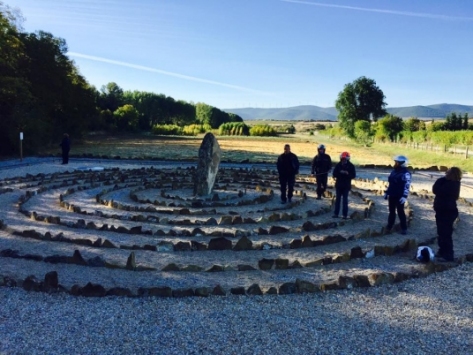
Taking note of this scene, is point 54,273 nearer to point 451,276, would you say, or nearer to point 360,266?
point 360,266

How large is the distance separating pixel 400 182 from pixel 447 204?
1.78m

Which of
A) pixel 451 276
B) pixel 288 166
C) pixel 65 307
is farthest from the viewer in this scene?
pixel 288 166

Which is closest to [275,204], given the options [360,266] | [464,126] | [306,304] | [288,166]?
[288,166]

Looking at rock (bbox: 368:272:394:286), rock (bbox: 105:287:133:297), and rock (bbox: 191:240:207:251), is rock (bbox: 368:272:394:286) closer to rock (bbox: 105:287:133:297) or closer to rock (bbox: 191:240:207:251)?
rock (bbox: 191:240:207:251)

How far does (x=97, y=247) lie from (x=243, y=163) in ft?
66.5

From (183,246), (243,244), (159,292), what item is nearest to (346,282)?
(243,244)

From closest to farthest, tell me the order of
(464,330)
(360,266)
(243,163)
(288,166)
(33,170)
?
(464,330), (360,266), (288,166), (33,170), (243,163)

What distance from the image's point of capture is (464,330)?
6227 mm

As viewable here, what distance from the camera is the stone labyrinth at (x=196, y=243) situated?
7.86 m

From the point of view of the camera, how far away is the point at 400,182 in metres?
10.7

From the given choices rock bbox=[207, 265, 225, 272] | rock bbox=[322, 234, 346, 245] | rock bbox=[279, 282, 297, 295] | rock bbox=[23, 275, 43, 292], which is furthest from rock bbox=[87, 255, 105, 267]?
rock bbox=[322, 234, 346, 245]

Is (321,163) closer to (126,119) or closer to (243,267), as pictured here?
(243,267)

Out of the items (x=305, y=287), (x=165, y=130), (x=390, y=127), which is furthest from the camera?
(x=165, y=130)

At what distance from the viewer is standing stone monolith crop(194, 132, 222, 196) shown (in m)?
15.7
